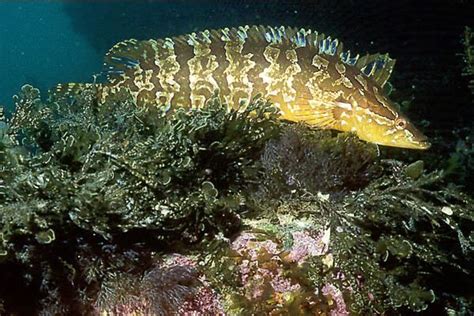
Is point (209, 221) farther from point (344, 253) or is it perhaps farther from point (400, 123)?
point (400, 123)

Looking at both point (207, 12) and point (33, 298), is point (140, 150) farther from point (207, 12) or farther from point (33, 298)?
point (207, 12)

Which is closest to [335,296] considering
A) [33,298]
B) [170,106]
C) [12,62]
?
[33,298]

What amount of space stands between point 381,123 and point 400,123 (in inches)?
5.9

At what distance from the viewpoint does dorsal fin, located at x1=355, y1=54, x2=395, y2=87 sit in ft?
14.1

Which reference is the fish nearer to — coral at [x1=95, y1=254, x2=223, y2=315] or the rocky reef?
the rocky reef

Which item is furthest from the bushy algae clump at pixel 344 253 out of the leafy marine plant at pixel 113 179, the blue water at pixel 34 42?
the blue water at pixel 34 42

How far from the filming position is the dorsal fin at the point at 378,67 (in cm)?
430

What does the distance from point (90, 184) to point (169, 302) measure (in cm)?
72

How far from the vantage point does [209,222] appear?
2.79 m

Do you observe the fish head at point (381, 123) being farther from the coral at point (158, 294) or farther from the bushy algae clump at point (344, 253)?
the coral at point (158, 294)

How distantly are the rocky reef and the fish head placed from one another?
31.2 inches

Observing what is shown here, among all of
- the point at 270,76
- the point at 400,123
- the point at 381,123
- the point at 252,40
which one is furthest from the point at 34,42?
the point at 400,123

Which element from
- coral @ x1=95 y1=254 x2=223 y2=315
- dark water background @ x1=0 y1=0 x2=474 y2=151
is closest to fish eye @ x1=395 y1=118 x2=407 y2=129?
coral @ x1=95 y1=254 x2=223 y2=315

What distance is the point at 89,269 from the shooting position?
8.08ft
